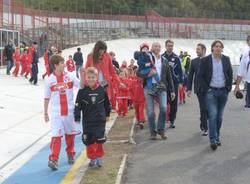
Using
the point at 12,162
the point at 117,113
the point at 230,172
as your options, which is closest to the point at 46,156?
the point at 12,162

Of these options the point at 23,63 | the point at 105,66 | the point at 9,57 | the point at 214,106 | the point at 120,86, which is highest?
the point at 9,57

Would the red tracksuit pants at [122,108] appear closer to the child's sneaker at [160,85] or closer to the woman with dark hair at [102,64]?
the woman with dark hair at [102,64]

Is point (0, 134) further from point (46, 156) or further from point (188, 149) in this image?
point (188, 149)

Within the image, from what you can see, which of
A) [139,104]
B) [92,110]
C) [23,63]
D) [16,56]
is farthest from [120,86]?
[16,56]

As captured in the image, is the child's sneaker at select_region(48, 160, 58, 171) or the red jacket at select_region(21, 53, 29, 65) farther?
the red jacket at select_region(21, 53, 29, 65)

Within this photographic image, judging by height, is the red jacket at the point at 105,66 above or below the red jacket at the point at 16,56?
below

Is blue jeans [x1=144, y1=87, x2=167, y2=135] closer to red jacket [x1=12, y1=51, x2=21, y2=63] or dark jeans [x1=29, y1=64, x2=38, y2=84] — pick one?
dark jeans [x1=29, y1=64, x2=38, y2=84]

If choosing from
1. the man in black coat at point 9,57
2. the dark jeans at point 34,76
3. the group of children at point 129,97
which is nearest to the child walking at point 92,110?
the group of children at point 129,97

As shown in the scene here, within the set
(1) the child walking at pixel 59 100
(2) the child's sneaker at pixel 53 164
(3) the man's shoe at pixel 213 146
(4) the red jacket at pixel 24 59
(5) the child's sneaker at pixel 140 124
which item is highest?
(4) the red jacket at pixel 24 59

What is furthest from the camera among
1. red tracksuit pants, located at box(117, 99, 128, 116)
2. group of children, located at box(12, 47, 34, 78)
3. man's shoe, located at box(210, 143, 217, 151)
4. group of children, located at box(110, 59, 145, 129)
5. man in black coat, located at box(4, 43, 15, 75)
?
man in black coat, located at box(4, 43, 15, 75)

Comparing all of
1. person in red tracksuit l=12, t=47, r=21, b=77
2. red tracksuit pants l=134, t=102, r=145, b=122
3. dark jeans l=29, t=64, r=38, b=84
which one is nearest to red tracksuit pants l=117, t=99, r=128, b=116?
red tracksuit pants l=134, t=102, r=145, b=122

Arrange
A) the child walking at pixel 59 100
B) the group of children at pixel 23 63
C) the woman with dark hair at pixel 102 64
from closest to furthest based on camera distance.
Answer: the child walking at pixel 59 100 → the woman with dark hair at pixel 102 64 → the group of children at pixel 23 63

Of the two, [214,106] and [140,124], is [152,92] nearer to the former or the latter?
[214,106]

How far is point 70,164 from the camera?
8180 mm
